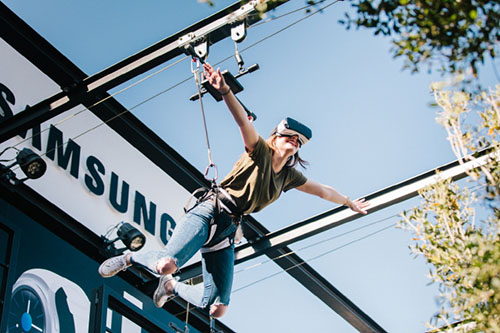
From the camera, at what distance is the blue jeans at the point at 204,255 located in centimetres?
564

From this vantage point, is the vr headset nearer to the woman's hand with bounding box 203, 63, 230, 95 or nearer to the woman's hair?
the woman's hair

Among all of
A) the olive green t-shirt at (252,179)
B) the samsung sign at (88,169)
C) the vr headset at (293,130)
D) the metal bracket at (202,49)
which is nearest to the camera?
the olive green t-shirt at (252,179)

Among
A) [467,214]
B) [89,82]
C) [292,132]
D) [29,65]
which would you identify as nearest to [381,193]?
[292,132]

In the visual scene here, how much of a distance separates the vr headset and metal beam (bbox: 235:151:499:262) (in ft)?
6.56

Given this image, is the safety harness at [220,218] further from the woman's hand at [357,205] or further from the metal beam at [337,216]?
the metal beam at [337,216]

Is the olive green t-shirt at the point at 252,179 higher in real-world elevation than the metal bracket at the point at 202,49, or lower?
lower

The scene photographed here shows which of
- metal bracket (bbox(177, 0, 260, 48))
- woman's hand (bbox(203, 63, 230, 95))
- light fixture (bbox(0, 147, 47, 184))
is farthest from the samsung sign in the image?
woman's hand (bbox(203, 63, 230, 95))

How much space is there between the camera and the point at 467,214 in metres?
3.66

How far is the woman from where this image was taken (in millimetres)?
5691

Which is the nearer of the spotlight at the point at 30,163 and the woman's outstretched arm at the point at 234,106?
the woman's outstretched arm at the point at 234,106

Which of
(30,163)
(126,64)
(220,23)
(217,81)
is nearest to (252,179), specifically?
(217,81)

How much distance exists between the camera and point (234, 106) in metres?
5.48

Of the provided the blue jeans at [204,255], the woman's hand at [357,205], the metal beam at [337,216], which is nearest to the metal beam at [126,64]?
the blue jeans at [204,255]

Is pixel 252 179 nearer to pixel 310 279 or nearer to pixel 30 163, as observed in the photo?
pixel 30 163
